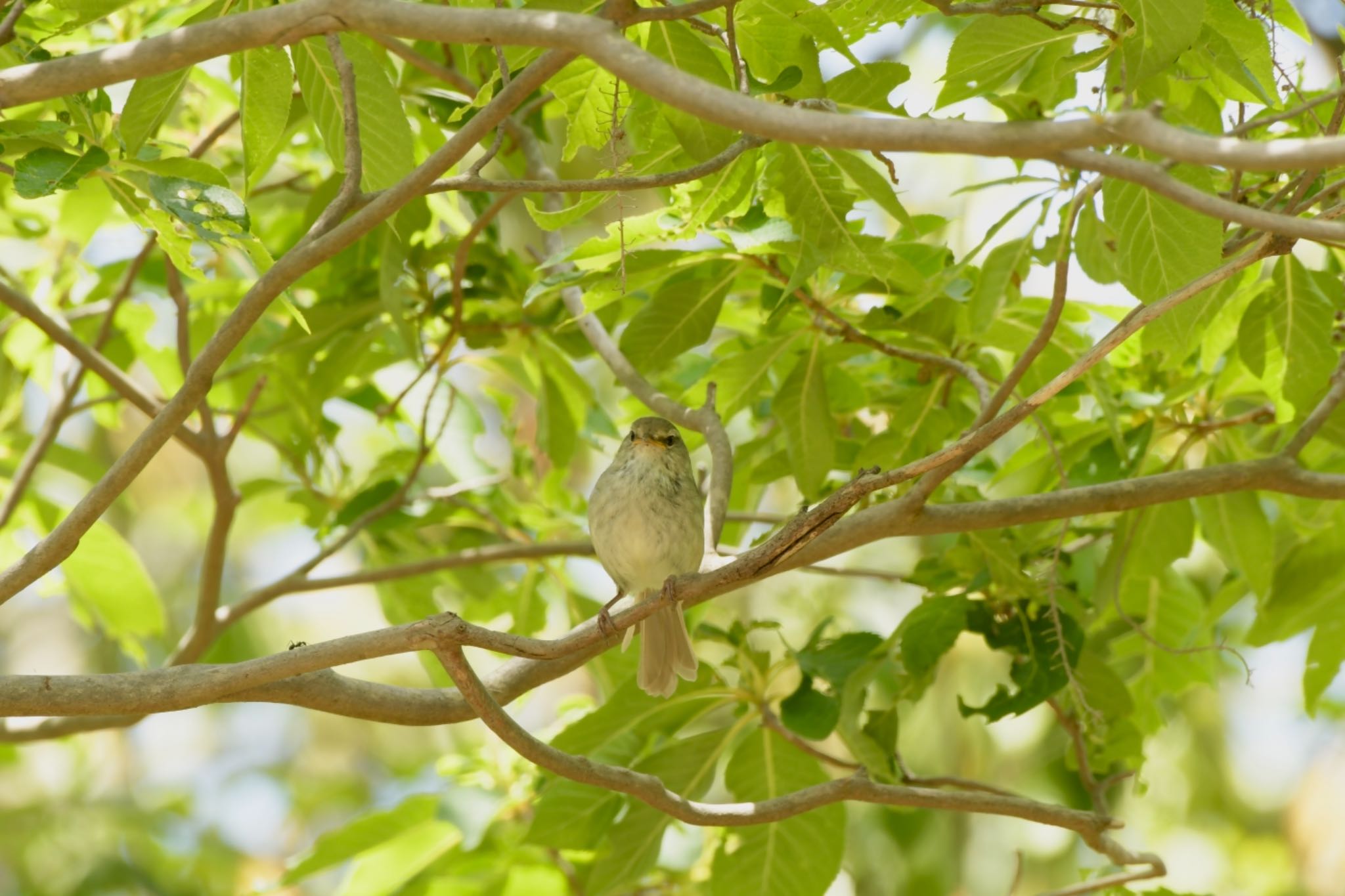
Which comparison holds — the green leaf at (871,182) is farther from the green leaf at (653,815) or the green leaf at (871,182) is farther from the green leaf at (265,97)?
the green leaf at (653,815)

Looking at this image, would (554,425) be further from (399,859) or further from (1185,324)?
(1185,324)

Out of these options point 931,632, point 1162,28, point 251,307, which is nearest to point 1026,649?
point 931,632

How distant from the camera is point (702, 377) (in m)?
3.90

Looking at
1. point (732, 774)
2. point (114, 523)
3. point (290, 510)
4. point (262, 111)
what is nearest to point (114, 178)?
point (262, 111)

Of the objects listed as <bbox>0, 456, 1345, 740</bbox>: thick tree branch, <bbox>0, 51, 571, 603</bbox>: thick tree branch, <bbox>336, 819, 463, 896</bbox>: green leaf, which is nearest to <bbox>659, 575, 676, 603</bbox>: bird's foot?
<bbox>0, 456, 1345, 740</bbox>: thick tree branch

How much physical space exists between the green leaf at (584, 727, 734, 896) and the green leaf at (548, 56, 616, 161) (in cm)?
176

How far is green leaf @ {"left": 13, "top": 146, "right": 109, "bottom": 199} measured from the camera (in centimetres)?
234

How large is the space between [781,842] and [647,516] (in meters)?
1.12

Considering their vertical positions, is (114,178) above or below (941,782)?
above

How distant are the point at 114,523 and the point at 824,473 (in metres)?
7.44

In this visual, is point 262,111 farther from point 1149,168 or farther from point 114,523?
point 114,523

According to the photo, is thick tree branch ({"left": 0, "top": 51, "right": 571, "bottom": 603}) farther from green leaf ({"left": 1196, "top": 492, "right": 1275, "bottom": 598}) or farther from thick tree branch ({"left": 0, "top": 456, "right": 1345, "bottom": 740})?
green leaf ({"left": 1196, "top": 492, "right": 1275, "bottom": 598})

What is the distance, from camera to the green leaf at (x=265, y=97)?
2965 millimetres

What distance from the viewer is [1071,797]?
16.5 ft
